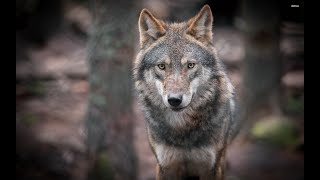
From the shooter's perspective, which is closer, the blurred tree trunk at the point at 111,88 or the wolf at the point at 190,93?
the wolf at the point at 190,93

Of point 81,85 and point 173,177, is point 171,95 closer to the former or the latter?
point 173,177

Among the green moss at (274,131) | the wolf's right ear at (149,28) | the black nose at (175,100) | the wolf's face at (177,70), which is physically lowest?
the green moss at (274,131)

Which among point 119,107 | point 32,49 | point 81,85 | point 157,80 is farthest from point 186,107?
Result: point 32,49

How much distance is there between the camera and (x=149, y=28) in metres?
4.72

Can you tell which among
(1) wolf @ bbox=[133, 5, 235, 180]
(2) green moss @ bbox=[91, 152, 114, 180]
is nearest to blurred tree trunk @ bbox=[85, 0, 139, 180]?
(2) green moss @ bbox=[91, 152, 114, 180]

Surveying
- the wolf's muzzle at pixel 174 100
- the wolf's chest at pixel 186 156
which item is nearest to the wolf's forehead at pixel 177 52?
the wolf's muzzle at pixel 174 100

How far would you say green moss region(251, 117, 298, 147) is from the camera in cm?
693

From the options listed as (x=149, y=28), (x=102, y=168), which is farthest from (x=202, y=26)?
(x=102, y=168)

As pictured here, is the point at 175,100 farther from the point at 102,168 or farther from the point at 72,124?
the point at 72,124

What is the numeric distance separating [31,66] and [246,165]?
3414mm

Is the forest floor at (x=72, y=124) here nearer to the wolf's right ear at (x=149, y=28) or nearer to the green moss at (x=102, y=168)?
the green moss at (x=102, y=168)

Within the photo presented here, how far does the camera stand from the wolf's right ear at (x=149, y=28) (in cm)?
465

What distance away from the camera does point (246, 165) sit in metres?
6.64

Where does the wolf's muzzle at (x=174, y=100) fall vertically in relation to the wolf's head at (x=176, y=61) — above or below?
below
